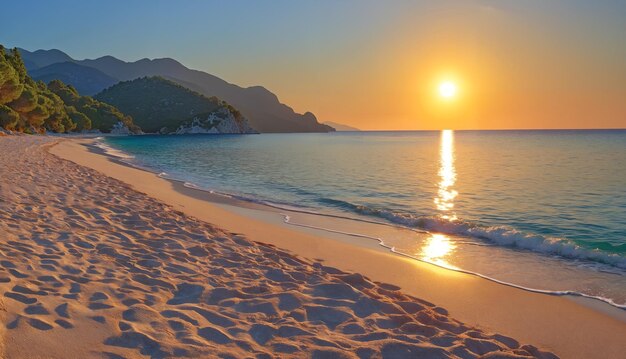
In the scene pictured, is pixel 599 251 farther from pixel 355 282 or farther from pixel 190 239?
pixel 190 239

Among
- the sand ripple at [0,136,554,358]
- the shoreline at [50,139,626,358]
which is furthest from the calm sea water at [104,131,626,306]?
the sand ripple at [0,136,554,358]

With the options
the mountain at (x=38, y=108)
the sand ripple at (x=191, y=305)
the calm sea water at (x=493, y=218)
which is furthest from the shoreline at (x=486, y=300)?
the mountain at (x=38, y=108)

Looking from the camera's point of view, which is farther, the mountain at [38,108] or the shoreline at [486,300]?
the mountain at [38,108]

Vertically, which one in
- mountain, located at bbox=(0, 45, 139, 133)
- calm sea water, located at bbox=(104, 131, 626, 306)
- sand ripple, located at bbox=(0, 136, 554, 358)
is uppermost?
mountain, located at bbox=(0, 45, 139, 133)

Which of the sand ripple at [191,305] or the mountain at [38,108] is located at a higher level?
the mountain at [38,108]

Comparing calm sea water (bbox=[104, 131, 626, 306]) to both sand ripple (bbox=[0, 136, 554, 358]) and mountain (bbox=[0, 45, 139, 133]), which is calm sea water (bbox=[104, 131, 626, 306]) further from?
mountain (bbox=[0, 45, 139, 133])

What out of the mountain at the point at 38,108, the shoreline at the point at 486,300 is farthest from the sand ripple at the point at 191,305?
the mountain at the point at 38,108

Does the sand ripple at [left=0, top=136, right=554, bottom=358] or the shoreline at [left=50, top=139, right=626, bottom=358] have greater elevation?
the sand ripple at [left=0, top=136, right=554, bottom=358]

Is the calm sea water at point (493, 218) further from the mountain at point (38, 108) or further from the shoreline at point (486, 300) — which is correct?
the mountain at point (38, 108)

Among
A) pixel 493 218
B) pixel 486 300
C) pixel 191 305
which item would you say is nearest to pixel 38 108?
pixel 493 218

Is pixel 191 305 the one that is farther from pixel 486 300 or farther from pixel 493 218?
pixel 493 218

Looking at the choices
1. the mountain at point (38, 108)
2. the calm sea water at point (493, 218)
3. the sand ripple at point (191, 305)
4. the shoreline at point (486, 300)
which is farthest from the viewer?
the mountain at point (38, 108)

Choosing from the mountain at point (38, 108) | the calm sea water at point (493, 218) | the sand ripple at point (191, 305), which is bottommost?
the calm sea water at point (493, 218)

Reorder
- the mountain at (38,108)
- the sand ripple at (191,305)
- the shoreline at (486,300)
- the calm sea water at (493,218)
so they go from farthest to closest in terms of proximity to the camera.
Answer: the mountain at (38,108)
the calm sea water at (493,218)
the shoreline at (486,300)
the sand ripple at (191,305)
